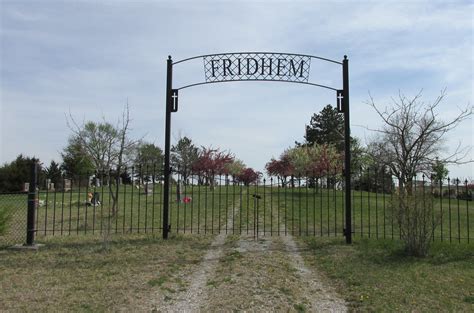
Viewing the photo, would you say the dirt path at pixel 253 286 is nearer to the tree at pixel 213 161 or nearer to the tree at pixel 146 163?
the tree at pixel 146 163

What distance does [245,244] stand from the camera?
871cm

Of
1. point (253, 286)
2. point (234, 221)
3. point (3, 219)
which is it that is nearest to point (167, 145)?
point (3, 219)

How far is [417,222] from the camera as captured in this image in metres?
7.36

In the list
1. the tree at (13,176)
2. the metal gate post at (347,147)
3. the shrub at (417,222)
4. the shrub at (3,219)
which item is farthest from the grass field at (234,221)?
the tree at (13,176)

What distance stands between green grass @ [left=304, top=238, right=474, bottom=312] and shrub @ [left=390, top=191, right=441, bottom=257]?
233 millimetres

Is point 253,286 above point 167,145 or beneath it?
beneath

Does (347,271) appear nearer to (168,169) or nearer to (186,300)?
(186,300)

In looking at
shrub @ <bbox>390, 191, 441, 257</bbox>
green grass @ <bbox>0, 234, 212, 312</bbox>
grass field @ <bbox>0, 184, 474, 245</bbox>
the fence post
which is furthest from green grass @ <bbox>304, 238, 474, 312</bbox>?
the fence post

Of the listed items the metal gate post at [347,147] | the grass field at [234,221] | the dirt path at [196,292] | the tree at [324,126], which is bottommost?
the dirt path at [196,292]

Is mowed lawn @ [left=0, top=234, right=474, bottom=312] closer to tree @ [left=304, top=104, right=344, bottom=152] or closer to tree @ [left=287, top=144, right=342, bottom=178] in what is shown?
tree @ [left=287, top=144, right=342, bottom=178]

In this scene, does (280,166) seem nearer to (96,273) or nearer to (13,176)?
(13,176)

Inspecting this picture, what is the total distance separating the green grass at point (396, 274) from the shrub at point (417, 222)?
233mm

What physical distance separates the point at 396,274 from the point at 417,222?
1.52 metres

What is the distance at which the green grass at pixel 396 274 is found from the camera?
5.04 meters
